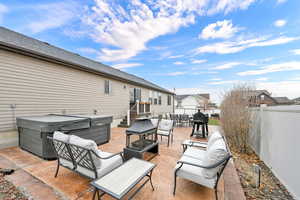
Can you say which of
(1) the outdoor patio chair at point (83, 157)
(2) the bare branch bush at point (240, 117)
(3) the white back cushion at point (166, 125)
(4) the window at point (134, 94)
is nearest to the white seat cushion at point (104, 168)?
(1) the outdoor patio chair at point (83, 157)

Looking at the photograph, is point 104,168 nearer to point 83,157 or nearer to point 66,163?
point 83,157

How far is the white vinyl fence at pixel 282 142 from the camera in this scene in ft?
8.51

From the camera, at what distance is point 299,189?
2.39m

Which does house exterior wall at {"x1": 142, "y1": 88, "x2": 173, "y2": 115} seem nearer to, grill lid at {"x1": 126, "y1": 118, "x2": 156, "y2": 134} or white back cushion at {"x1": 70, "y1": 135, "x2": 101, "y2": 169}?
grill lid at {"x1": 126, "y1": 118, "x2": 156, "y2": 134}

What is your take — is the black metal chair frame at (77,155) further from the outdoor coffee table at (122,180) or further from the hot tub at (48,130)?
the hot tub at (48,130)

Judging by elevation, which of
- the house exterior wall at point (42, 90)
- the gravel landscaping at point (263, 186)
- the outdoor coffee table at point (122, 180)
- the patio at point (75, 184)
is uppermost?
the house exterior wall at point (42, 90)

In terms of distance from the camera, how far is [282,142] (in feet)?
10.3

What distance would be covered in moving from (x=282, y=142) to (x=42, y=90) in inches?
354

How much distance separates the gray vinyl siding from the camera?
4660 mm

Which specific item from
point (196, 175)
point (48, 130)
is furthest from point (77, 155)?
point (196, 175)

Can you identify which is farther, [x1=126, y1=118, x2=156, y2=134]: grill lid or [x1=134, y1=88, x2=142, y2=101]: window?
[x1=134, y1=88, x2=142, y2=101]: window

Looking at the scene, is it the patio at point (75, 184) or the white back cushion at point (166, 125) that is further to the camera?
the white back cushion at point (166, 125)

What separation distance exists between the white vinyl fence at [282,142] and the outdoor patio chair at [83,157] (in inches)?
152

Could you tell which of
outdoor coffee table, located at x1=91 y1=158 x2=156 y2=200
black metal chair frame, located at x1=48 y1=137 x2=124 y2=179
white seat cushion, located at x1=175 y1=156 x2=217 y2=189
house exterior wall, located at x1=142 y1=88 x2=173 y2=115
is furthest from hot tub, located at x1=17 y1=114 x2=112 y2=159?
house exterior wall, located at x1=142 y1=88 x2=173 y2=115
